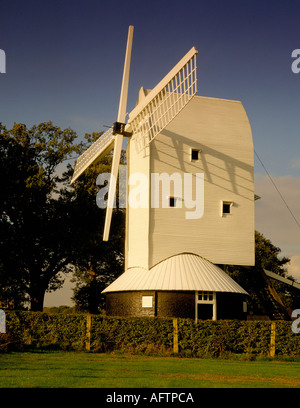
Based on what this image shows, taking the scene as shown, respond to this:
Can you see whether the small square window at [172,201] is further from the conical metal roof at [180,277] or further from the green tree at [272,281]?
the green tree at [272,281]

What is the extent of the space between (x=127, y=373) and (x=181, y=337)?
9186 millimetres

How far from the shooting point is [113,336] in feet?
82.6

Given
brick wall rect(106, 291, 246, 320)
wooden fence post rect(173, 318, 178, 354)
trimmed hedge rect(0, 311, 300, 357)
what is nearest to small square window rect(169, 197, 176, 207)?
brick wall rect(106, 291, 246, 320)

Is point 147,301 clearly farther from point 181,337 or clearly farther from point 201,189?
point 201,189

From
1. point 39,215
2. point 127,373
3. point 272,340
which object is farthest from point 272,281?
point 127,373

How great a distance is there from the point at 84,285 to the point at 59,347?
2811cm

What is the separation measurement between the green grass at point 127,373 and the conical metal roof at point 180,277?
7.62 metres

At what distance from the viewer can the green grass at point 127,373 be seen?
13.6 m

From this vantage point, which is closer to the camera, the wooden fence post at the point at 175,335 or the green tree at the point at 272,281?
the wooden fence post at the point at 175,335

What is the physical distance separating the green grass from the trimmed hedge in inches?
131

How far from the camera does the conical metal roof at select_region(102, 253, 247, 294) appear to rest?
28.9 meters

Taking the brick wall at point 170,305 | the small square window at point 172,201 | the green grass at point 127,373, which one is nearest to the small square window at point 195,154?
the small square window at point 172,201

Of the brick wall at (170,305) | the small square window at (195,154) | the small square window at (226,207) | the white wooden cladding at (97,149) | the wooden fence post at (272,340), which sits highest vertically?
the white wooden cladding at (97,149)

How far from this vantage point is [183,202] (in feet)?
103
